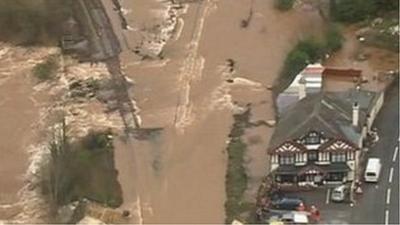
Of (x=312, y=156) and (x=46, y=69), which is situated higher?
(x=46, y=69)

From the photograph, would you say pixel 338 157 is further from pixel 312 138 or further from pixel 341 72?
pixel 341 72

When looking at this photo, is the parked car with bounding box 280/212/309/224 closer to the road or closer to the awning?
the road

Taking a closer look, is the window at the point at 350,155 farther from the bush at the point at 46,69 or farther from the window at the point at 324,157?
the bush at the point at 46,69

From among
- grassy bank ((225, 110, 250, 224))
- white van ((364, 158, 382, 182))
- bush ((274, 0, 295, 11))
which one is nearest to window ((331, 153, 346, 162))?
white van ((364, 158, 382, 182))

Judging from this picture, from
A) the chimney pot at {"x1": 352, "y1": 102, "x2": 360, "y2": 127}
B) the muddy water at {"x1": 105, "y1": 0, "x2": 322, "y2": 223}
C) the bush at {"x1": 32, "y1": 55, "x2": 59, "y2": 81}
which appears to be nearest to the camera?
the muddy water at {"x1": 105, "y1": 0, "x2": 322, "y2": 223}

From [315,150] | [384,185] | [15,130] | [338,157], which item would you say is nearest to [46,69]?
[15,130]

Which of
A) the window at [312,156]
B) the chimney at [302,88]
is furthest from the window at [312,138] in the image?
the chimney at [302,88]

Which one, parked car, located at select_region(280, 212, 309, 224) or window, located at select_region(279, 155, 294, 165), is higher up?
window, located at select_region(279, 155, 294, 165)
